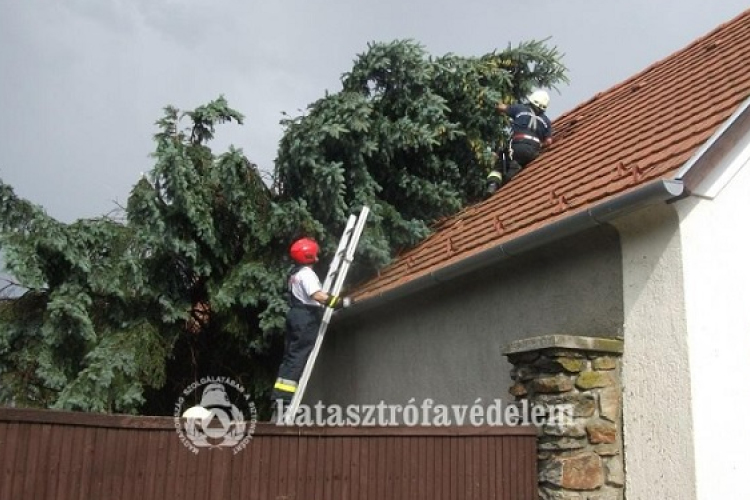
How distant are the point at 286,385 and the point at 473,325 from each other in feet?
5.52

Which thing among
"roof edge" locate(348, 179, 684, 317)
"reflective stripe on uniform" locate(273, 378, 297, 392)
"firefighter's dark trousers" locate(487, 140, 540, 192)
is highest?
"firefighter's dark trousers" locate(487, 140, 540, 192)

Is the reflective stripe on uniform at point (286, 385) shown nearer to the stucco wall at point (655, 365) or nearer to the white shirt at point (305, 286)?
the white shirt at point (305, 286)

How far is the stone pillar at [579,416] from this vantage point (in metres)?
4.81

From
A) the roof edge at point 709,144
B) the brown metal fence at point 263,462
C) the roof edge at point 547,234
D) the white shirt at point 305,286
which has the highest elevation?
the roof edge at point 709,144

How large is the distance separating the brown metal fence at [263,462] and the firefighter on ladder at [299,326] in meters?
1.31

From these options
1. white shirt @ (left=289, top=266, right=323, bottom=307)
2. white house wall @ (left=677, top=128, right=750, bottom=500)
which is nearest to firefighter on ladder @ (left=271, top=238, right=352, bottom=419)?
white shirt @ (left=289, top=266, right=323, bottom=307)

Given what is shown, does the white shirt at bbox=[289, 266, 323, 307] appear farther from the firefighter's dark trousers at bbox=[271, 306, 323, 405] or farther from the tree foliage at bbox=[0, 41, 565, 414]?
the tree foliage at bbox=[0, 41, 565, 414]

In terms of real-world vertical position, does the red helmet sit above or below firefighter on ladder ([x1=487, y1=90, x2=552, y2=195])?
below

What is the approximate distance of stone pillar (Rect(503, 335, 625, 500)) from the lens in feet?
15.8

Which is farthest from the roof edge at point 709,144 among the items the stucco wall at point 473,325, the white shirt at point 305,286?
the white shirt at point 305,286

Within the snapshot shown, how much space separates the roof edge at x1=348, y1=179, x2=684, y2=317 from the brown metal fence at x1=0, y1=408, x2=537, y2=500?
1354mm

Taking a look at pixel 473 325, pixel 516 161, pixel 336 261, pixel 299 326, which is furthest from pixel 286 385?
pixel 516 161

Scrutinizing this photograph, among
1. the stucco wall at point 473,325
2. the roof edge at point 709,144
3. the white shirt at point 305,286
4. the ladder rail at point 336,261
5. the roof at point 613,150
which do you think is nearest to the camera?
the roof edge at point 709,144

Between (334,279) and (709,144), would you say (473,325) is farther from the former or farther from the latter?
(709,144)
